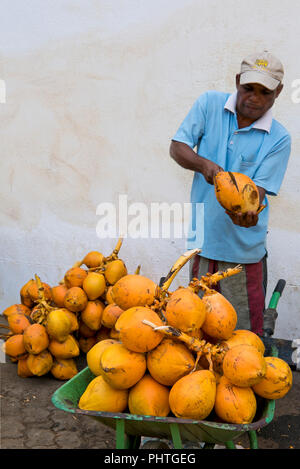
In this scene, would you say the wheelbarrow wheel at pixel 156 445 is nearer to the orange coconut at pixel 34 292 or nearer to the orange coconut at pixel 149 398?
the orange coconut at pixel 149 398

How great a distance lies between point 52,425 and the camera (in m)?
3.22

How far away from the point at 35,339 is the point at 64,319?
0.78ft

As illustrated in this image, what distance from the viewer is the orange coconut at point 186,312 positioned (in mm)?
1971

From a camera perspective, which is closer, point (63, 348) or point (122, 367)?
point (122, 367)

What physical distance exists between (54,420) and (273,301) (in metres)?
1.59

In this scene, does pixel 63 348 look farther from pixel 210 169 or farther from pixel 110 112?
pixel 110 112

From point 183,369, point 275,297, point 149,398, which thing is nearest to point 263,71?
point 275,297

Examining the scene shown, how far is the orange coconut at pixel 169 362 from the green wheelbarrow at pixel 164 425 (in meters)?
0.15

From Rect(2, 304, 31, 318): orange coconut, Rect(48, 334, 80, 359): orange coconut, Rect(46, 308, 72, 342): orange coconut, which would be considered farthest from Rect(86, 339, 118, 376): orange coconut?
Rect(2, 304, 31, 318): orange coconut

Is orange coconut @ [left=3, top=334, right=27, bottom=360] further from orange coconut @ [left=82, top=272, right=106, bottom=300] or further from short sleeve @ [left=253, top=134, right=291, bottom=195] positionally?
short sleeve @ [left=253, top=134, right=291, bottom=195]

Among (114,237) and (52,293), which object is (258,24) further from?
(52,293)

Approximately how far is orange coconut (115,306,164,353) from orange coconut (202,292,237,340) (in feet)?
0.73

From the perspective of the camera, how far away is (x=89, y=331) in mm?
3877

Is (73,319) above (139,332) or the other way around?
the other way around
